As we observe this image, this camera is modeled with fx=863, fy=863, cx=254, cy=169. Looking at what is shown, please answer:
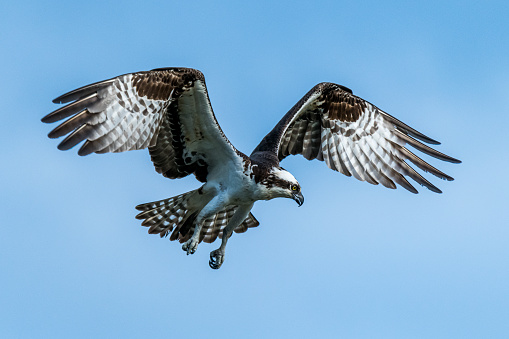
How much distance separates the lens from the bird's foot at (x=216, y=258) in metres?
12.5

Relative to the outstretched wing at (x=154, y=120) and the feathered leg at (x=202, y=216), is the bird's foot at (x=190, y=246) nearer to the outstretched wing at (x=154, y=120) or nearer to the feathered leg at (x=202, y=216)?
the feathered leg at (x=202, y=216)

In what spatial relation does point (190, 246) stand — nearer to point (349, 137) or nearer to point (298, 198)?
point (298, 198)

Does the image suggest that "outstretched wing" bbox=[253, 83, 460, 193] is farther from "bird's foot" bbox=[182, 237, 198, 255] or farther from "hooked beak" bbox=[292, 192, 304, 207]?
"bird's foot" bbox=[182, 237, 198, 255]

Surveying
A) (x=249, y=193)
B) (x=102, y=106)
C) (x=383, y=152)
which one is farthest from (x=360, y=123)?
(x=102, y=106)

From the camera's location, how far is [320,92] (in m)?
13.4

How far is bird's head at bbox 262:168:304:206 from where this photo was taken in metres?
11.9

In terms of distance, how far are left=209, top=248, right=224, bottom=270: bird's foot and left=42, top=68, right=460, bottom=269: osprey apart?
0.01 meters

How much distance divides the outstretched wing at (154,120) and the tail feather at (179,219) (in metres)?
0.83

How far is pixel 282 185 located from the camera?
12.0m

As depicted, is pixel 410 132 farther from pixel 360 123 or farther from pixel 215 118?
pixel 215 118

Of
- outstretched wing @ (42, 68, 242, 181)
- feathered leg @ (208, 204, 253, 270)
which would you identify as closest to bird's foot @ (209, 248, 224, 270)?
feathered leg @ (208, 204, 253, 270)

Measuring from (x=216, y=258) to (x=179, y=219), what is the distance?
1.07m

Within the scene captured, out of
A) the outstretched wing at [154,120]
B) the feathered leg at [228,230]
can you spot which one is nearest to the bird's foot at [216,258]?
the feathered leg at [228,230]

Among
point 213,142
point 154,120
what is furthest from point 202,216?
point 154,120
